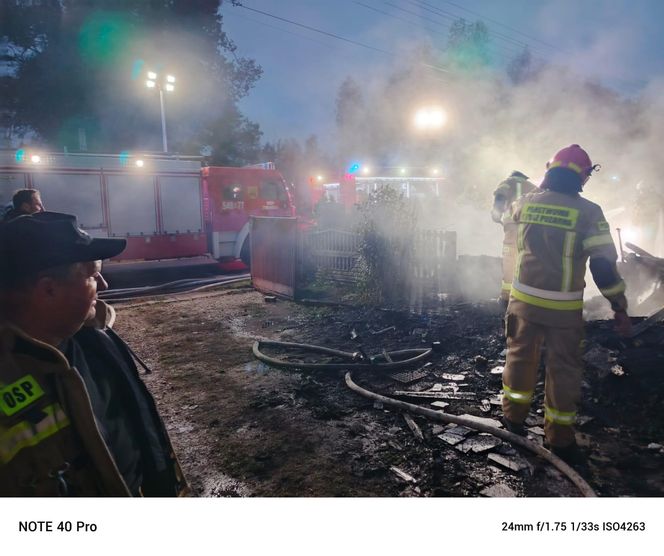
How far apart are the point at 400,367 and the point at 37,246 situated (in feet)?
13.6

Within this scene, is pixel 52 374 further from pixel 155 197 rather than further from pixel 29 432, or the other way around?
pixel 155 197

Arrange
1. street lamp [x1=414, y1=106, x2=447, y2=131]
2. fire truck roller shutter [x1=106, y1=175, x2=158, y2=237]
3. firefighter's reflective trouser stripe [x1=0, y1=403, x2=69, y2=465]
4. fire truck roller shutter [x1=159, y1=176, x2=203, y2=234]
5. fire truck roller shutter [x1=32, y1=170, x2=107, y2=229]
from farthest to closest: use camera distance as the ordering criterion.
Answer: street lamp [x1=414, y1=106, x2=447, y2=131]
fire truck roller shutter [x1=159, y1=176, x2=203, y2=234]
fire truck roller shutter [x1=106, y1=175, x2=158, y2=237]
fire truck roller shutter [x1=32, y1=170, x2=107, y2=229]
firefighter's reflective trouser stripe [x1=0, y1=403, x2=69, y2=465]

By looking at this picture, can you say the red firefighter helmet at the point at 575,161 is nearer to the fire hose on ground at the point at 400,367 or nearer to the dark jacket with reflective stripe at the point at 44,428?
the fire hose on ground at the point at 400,367

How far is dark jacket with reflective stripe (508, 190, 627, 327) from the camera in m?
3.17

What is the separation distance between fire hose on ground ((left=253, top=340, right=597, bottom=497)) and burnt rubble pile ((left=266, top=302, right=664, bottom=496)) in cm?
7

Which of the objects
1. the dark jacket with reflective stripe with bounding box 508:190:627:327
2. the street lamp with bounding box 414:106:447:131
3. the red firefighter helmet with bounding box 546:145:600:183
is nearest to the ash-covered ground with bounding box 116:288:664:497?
the dark jacket with reflective stripe with bounding box 508:190:627:327

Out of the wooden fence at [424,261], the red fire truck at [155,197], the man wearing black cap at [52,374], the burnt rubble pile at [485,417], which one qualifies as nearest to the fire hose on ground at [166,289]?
the red fire truck at [155,197]

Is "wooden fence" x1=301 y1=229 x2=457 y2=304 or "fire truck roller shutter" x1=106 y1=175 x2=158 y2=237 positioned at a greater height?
"fire truck roller shutter" x1=106 y1=175 x2=158 y2=237

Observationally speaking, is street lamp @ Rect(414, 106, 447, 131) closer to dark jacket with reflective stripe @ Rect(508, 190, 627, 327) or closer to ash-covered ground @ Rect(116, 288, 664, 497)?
ash-covered ground @ Rect(116, 288, 664, 497)

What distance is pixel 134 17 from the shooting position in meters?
17.8

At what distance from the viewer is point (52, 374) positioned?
138 centimetres

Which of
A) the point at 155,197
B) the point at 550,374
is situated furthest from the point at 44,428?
the point at 155,197
